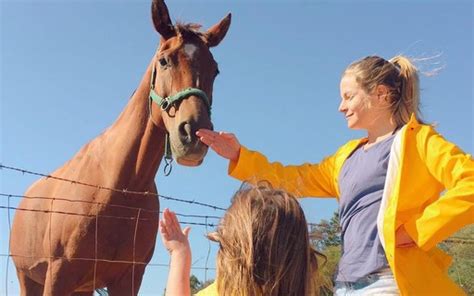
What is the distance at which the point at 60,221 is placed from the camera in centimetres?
422

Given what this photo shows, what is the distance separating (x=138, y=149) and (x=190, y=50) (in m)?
0.81

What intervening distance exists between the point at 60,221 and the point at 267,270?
304cm

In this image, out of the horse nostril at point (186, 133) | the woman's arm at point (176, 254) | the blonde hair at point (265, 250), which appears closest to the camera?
the blonde hair at point (265, 250)

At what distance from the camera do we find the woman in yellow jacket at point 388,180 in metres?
1.91

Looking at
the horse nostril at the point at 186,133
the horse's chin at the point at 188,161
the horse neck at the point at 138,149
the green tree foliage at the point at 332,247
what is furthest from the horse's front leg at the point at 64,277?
the green tree foliage at the point at 332,247

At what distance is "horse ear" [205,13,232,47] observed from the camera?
4488 millimetres

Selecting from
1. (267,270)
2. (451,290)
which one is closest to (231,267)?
(267,270)

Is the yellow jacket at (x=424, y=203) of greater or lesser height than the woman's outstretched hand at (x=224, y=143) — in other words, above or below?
below

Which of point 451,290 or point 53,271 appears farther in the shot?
point 53,271

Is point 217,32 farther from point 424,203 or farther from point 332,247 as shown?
point 424,203

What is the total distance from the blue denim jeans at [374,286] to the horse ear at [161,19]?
8.78ft

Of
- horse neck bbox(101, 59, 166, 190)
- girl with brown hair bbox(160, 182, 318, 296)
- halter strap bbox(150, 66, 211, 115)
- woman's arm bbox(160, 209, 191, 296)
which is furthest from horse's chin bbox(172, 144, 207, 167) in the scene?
girl with brown hair bbox(160, 182, 318, 296)

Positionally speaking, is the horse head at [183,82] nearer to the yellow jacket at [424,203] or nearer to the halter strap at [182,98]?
the halter strap at [182,98]

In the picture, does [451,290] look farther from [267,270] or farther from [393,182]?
[267,270]
